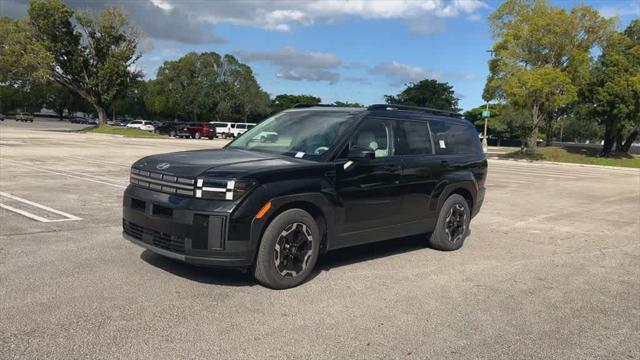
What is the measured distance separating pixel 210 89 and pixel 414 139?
79879 millimetres

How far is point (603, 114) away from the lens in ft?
131

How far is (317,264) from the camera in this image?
6.14 m

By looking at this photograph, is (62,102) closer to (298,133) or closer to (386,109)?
(298,133)

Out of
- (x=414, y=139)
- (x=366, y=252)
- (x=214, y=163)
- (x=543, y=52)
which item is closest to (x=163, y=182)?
(x=214, y=163)

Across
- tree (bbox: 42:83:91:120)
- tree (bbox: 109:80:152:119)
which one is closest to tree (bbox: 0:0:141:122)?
tree (bbox: 109:80:152:119)

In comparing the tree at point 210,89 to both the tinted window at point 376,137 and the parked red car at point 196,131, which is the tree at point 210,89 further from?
the tinted window at point 376,137

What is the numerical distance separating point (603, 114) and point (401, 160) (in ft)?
130

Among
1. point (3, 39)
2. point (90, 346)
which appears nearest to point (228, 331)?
point (90, 346)

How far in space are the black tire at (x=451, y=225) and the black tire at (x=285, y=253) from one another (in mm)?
2213

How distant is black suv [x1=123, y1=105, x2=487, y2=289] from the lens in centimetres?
472

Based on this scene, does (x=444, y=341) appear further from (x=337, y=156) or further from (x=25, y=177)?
(x=25, y=177)

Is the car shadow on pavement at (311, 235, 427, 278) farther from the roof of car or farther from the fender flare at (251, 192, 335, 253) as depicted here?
the roof of car

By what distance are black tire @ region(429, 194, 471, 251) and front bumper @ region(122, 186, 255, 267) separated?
302 centimetres

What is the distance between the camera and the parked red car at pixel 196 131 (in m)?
55.0
